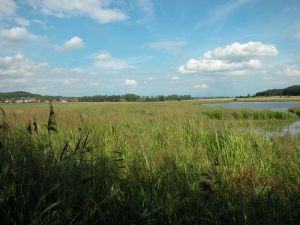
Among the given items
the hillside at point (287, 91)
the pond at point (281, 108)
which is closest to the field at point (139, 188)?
the pond at point (281, 108)

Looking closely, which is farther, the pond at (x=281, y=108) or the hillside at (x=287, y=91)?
the hillside at (x=287, y=91)

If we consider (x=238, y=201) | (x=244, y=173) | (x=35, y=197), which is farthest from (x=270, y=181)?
(x=35, y=197)

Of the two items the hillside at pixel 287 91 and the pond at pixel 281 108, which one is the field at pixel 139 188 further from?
the hillside at pixel 287 91

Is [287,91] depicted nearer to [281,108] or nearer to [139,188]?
[281,108]

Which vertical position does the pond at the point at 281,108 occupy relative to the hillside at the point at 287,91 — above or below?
below

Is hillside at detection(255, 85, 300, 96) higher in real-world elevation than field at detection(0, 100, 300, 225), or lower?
higher

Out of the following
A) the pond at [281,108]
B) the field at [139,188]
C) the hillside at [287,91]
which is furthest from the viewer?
the hillside at [287,91]

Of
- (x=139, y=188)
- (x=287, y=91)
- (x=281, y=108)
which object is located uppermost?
(x=287, y=91)

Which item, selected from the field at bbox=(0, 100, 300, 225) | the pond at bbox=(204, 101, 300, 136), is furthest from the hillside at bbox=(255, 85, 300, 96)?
the field at bbox=(0, 100, 300, 225)

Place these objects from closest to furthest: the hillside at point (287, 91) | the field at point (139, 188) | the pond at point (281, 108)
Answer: the field at point (139, 188) → the pond at point (281, 108) → the hillside at point (287, 91)

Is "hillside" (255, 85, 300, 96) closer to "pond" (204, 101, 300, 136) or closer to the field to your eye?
"pond" (204, 101, 300, 136)

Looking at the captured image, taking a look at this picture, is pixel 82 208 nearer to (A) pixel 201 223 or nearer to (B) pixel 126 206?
(B) pixel 126 206

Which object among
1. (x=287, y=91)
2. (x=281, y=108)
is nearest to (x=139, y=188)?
(x=281, y=108)

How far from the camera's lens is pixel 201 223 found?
9.20 feet
